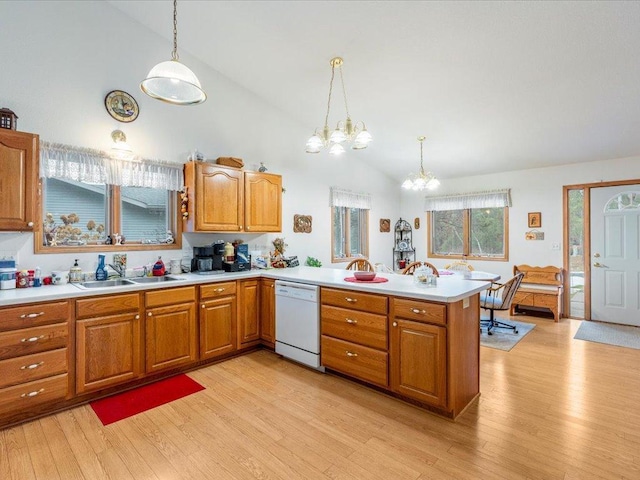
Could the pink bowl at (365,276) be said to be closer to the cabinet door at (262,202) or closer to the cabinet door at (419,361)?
the cabinet door at (419,361)

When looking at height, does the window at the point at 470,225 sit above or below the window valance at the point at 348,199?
below

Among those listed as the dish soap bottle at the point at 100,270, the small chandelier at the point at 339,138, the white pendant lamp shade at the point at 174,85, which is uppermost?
the white pendant lamp shade at the point at 174,85

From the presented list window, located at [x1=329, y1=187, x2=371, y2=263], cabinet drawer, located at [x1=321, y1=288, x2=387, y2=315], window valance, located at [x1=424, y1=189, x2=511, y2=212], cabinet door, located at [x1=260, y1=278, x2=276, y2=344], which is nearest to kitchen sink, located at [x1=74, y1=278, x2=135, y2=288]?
cabinet door, located at [x1=260, y1=278, x2=276, y2=344]

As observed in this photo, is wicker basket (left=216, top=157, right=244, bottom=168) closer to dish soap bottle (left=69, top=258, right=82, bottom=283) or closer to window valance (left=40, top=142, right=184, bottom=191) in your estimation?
window valance (left=40, top=142, right=184, bottom=191)

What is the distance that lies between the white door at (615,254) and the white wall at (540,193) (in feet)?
0.91

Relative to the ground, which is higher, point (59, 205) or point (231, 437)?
point (59, 205)

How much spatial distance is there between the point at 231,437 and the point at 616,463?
7.63 ft

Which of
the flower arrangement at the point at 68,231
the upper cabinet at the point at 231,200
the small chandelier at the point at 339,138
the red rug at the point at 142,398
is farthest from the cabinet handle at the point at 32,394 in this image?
the small chandelier at the point at 339,138

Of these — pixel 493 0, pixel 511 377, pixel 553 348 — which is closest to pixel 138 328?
pixel 511 377

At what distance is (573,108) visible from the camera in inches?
145

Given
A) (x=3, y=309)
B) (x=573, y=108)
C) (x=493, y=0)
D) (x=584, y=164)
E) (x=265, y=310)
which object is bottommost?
(x=265, y=310)

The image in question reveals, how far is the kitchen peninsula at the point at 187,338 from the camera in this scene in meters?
2.33

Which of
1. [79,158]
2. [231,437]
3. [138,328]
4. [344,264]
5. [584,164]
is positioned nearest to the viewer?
[231,437]

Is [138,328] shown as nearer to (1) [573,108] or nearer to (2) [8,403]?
(2) [8,403]
